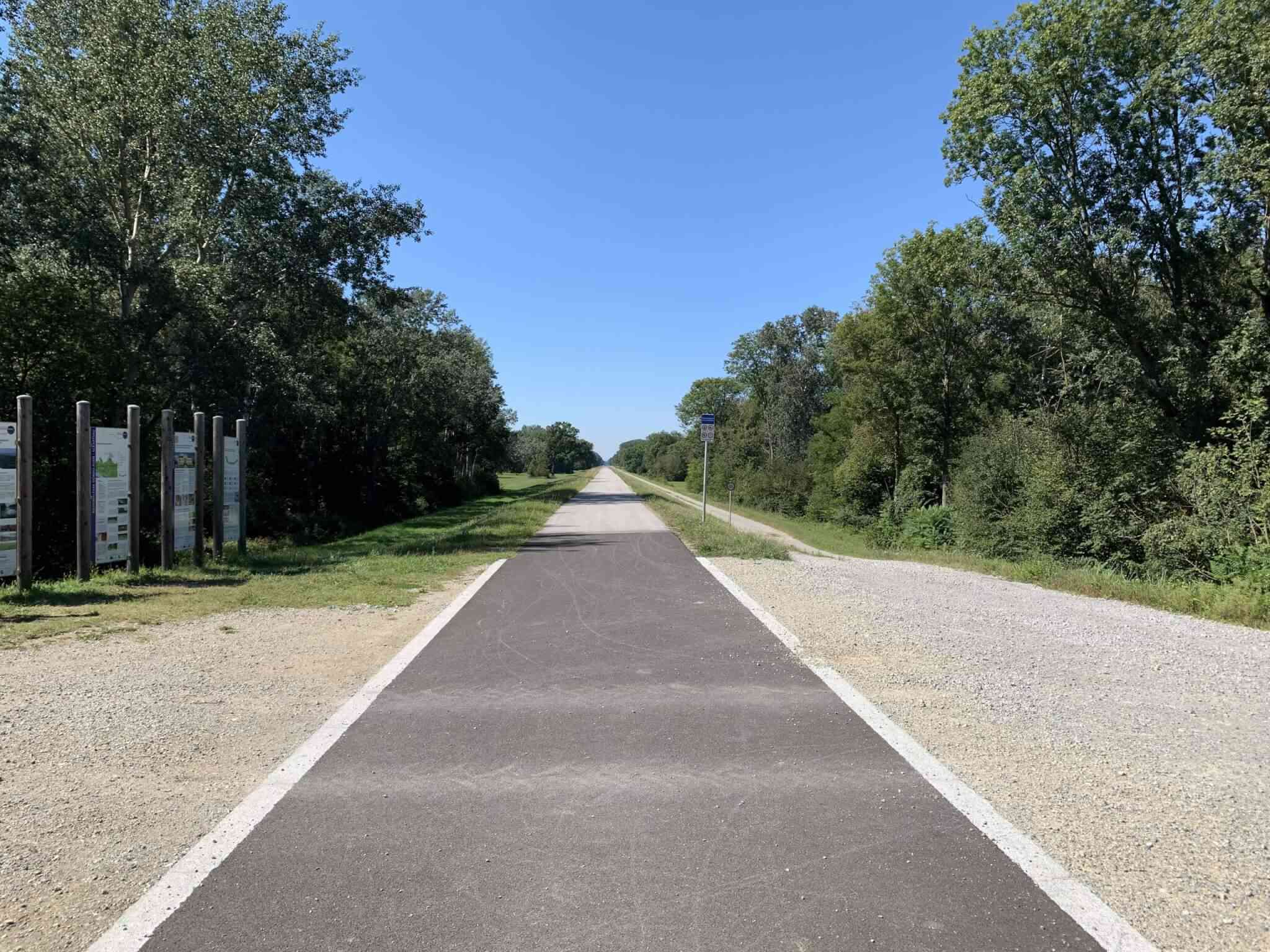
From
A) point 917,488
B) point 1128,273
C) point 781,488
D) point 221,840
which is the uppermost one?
A: point 1128,273

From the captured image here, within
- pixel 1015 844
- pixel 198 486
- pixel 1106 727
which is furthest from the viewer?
pixel 198 486

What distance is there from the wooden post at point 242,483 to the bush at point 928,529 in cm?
2490

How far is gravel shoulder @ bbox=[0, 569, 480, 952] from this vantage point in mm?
3262

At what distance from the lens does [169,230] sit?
21.5 meters

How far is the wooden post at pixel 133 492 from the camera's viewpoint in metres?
12.8

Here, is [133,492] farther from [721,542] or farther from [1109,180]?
[1109,180]

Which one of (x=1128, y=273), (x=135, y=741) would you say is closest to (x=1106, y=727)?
(x=135, y=741)

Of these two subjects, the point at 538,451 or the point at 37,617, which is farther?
the point at 538,451

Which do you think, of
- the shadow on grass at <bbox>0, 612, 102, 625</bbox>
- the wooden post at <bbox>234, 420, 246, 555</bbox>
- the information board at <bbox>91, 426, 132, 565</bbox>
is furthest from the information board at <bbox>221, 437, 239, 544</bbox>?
the shadow on grass at <bbox>0, 612, 102, 625</bbox>

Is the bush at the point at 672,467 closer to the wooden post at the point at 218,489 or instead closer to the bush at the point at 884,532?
the bush at the point at 884,532

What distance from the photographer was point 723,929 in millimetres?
2906

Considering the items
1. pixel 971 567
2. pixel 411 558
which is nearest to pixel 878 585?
pixel 971 567

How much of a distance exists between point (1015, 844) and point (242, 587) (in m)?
11.0

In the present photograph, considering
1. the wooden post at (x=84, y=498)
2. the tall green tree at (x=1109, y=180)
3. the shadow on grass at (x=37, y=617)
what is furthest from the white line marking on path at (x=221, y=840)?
the tall green tree at (x=1109, y=180)
